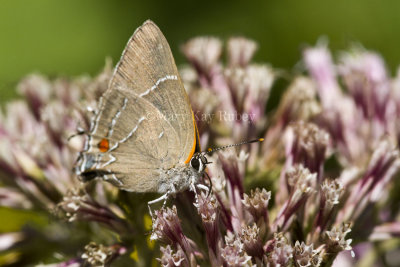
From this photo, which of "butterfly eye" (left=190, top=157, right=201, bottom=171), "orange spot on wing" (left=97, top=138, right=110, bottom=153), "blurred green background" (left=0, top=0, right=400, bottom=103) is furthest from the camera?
"blurred green background" (left=0, top=0, right=400, bottom=103)

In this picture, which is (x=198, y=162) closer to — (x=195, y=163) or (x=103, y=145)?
(x=195, y=163)

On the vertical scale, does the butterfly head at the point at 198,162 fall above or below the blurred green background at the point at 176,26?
below

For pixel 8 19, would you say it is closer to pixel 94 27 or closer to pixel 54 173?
pixel 94 27

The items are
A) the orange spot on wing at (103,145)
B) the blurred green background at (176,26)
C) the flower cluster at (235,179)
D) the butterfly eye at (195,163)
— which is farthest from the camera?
the blurred green background at (176,26)

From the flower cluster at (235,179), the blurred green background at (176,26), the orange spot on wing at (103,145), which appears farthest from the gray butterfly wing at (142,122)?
the blurred green background at (176,26)

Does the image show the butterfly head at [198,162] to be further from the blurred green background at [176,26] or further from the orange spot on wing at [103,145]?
the blurred green background at [176,26]

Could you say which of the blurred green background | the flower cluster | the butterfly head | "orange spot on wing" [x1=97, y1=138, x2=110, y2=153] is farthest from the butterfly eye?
the blurred green background

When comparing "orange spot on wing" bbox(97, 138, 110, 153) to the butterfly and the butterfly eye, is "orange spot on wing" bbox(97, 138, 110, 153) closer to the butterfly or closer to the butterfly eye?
the butterfly

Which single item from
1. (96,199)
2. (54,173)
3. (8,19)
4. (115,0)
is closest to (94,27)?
(115,0)
